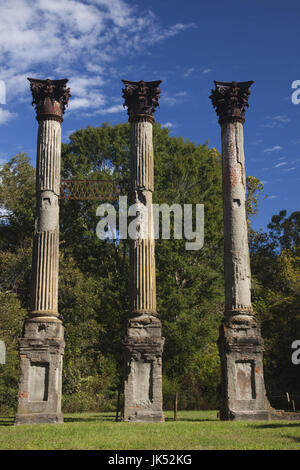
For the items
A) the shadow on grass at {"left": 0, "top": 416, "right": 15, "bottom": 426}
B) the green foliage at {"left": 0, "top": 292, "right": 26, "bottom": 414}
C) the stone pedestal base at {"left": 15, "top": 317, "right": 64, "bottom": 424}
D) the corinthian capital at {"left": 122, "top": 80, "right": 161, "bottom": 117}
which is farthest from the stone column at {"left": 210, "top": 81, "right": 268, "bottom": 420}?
the green foliage at {"left": 0, "top": 292, "right": 26, "bottom": 414}

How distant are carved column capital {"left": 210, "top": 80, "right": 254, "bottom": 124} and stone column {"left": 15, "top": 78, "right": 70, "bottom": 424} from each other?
17.9ft

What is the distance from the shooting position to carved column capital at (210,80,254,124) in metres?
19.3

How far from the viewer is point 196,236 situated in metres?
28.4

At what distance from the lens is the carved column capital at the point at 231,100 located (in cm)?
1934

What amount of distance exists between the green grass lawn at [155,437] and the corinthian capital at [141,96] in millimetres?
10572

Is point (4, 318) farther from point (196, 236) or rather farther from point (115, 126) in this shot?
point (115, 126)

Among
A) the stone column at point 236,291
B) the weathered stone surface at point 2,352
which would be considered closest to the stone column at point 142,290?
the stone column at point 236,291

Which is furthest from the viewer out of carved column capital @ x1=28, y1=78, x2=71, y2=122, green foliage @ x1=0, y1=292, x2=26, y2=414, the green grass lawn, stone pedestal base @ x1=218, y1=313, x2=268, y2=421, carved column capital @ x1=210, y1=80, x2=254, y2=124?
green foliage @ x1=0, y1=292, x2=26, y2=414

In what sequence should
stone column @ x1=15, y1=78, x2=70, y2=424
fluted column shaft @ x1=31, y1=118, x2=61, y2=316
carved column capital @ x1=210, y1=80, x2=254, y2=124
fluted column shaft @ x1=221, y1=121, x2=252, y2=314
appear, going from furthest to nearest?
carved column capital @ x1=210, y1=80, x2=254, y2=124, fluted column shaft @ x1=221, y1=121, x2=252, y2=314, fluted column shaft @ x1=31, y1=118, x2=61, y2=316, stone column @ x1=15, y1=78, x2=70, y2=424

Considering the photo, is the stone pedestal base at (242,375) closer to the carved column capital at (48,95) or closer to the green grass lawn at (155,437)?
the green grass lawn at (155,437)

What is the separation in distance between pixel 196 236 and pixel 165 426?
15.4 m

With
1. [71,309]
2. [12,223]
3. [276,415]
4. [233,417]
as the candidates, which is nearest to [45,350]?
[233,417]

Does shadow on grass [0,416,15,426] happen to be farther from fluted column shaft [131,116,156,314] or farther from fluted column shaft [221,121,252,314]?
fluted column shaft [221,121,252,314]
